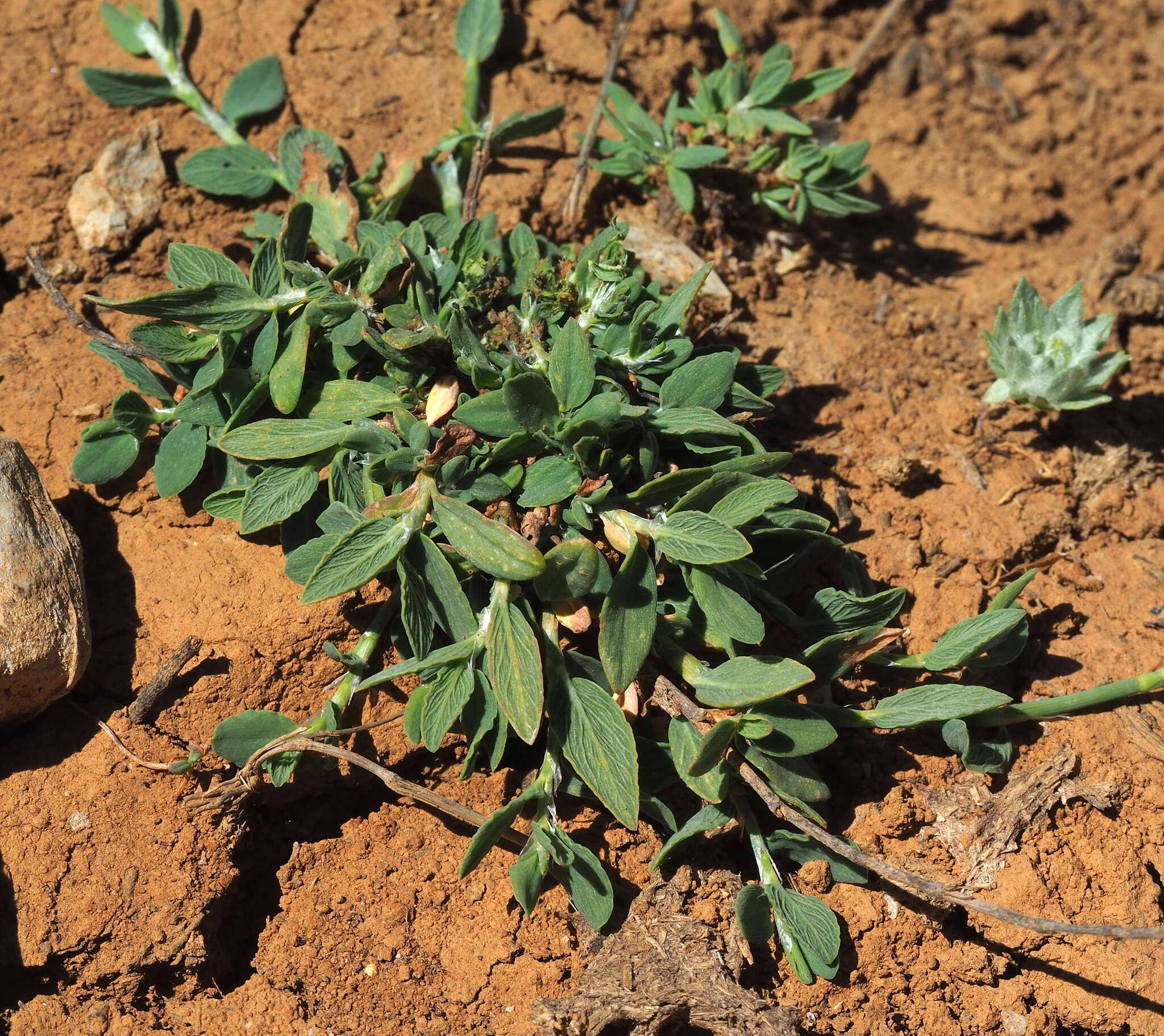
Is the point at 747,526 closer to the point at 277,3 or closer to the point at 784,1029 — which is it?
the point at 784,1029

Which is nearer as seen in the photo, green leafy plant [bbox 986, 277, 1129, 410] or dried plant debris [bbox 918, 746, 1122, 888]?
dried plant debris [bbox 918, 746, 1122, 888]

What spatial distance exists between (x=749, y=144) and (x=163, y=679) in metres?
2.74

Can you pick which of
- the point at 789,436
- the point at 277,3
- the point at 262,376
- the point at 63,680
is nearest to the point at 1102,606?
the point at 789,436

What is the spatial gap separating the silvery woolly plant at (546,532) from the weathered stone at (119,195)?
70cm

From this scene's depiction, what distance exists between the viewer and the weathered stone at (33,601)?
242cm

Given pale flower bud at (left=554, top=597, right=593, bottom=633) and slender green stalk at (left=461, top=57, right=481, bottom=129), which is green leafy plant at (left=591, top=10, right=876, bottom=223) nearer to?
slender green stalk at (left=461, top=57, right=481, bottom=129)

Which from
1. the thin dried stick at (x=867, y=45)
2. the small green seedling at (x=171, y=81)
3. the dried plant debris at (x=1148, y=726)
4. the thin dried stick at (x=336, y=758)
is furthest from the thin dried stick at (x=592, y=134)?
the dried plant debris at (x=1148, y=726)

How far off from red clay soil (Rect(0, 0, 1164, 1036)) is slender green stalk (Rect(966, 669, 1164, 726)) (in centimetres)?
13

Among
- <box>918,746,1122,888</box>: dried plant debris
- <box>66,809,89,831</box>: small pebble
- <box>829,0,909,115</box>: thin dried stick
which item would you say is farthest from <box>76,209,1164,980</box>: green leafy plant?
<box>829,0,909,115</box>: thin dried stick

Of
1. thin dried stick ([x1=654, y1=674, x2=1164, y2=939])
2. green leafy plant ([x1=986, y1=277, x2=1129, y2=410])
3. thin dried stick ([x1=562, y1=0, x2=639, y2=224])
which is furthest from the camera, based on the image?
thin dried stick ([x1=562, y1=0, x2=639, y2=224])

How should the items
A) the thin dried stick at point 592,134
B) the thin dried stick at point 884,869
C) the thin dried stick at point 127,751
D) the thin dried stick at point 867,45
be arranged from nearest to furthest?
the thin dried stick at point 884,869
the thin dried stick at point 127,751
the thin dried stick at point 592,134
the thin dried stick at point 867,45

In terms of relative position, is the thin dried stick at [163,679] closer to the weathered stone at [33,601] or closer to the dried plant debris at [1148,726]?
the weathered stone at [33,601]

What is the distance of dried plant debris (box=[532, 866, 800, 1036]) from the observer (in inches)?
92.4

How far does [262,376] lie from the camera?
2703mm
